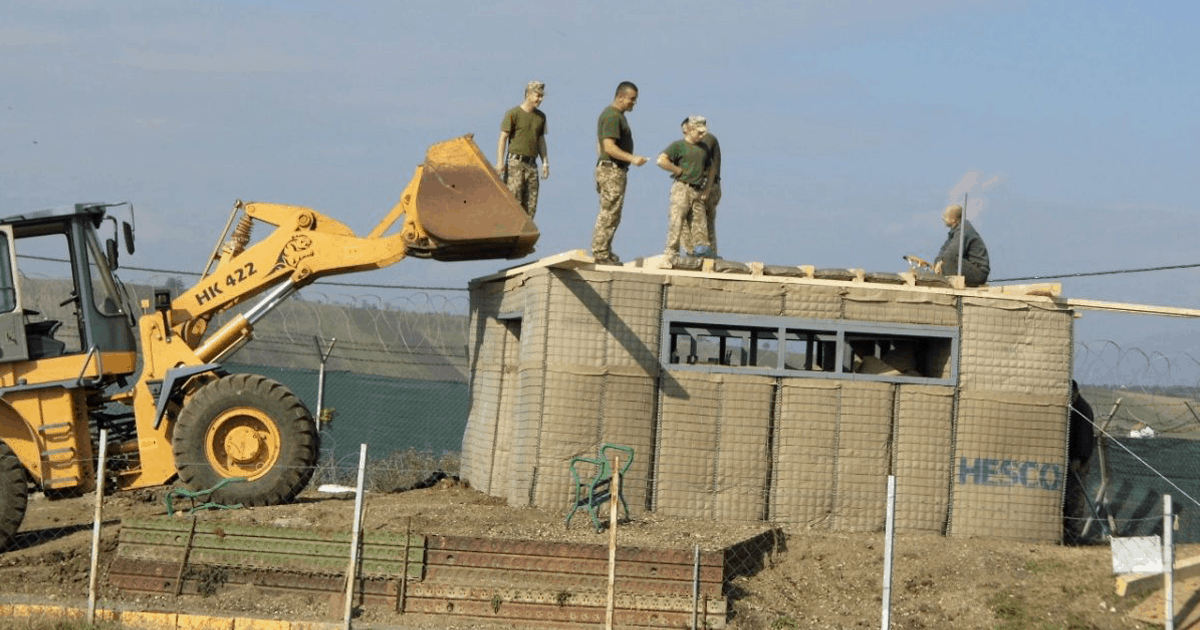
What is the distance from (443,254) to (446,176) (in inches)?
32.7

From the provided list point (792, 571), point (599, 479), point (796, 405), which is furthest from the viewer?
point (796, 405)

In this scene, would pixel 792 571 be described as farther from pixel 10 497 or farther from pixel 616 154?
pixel 10 497

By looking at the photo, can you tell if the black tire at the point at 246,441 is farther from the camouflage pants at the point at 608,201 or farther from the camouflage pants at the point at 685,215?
the camouflage pants at the point at 685,215

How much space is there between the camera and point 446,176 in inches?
588

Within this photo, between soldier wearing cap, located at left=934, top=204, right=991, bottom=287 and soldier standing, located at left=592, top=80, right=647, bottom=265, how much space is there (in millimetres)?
3424

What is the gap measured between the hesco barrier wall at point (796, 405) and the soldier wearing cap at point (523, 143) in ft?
5.21

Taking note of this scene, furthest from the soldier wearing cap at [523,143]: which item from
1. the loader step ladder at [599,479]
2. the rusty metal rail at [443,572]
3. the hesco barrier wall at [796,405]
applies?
the rusty metal rail at [443,572]

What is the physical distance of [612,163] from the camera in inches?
620

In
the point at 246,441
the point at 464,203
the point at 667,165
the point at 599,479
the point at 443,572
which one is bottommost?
the point at 443,572

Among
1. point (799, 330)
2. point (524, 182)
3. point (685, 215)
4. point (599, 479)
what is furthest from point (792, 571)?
point (524, 182)

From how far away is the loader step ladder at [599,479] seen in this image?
47.2 feet

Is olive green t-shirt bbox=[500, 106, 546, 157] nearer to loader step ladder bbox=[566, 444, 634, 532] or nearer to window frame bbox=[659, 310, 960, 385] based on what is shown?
window frame bbox=[659, 310, 960, 385]

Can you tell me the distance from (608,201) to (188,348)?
445 cm

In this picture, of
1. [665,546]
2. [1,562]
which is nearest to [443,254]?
[665,546]
